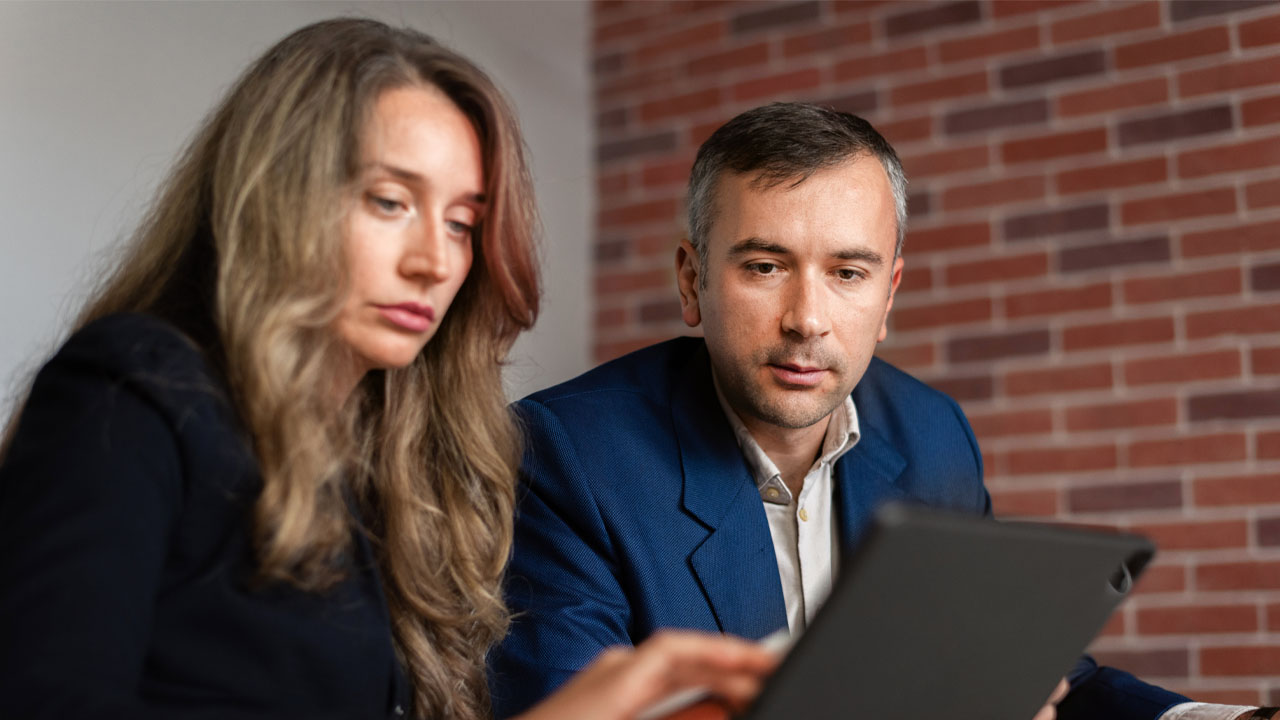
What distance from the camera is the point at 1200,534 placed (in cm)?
267

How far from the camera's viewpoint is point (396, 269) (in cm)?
119

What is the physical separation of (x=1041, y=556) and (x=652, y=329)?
94.9 inches

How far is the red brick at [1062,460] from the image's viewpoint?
109 inches

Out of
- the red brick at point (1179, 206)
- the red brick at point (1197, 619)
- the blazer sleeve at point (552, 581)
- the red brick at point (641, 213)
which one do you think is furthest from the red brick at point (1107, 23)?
the blazer sleeve at point (552, 581)

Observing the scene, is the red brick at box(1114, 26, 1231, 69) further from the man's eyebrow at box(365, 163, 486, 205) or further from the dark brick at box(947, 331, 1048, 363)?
the man's eyebrow at box(365, 163, 486, 205)

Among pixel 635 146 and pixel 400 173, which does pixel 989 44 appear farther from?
pixel 400 173

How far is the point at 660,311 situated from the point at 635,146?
48 cm

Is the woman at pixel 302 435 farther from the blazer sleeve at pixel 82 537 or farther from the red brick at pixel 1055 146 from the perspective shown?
the red brick at pixel 1055 146

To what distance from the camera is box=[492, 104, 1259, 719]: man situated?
5.32 feet

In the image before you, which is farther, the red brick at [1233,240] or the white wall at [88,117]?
the red brick at [1233,240]

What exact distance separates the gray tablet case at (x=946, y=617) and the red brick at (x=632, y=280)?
7.42 feet

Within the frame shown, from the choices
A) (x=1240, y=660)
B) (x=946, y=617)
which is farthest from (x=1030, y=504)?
(x=946, y=617)

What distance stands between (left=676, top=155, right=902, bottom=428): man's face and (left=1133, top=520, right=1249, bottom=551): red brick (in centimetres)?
130

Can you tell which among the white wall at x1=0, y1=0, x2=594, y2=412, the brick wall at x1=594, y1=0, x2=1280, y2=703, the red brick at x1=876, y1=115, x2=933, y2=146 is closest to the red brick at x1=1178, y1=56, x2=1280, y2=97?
the brick wall at x1=594, y1=0, x2=1280, y2=703
